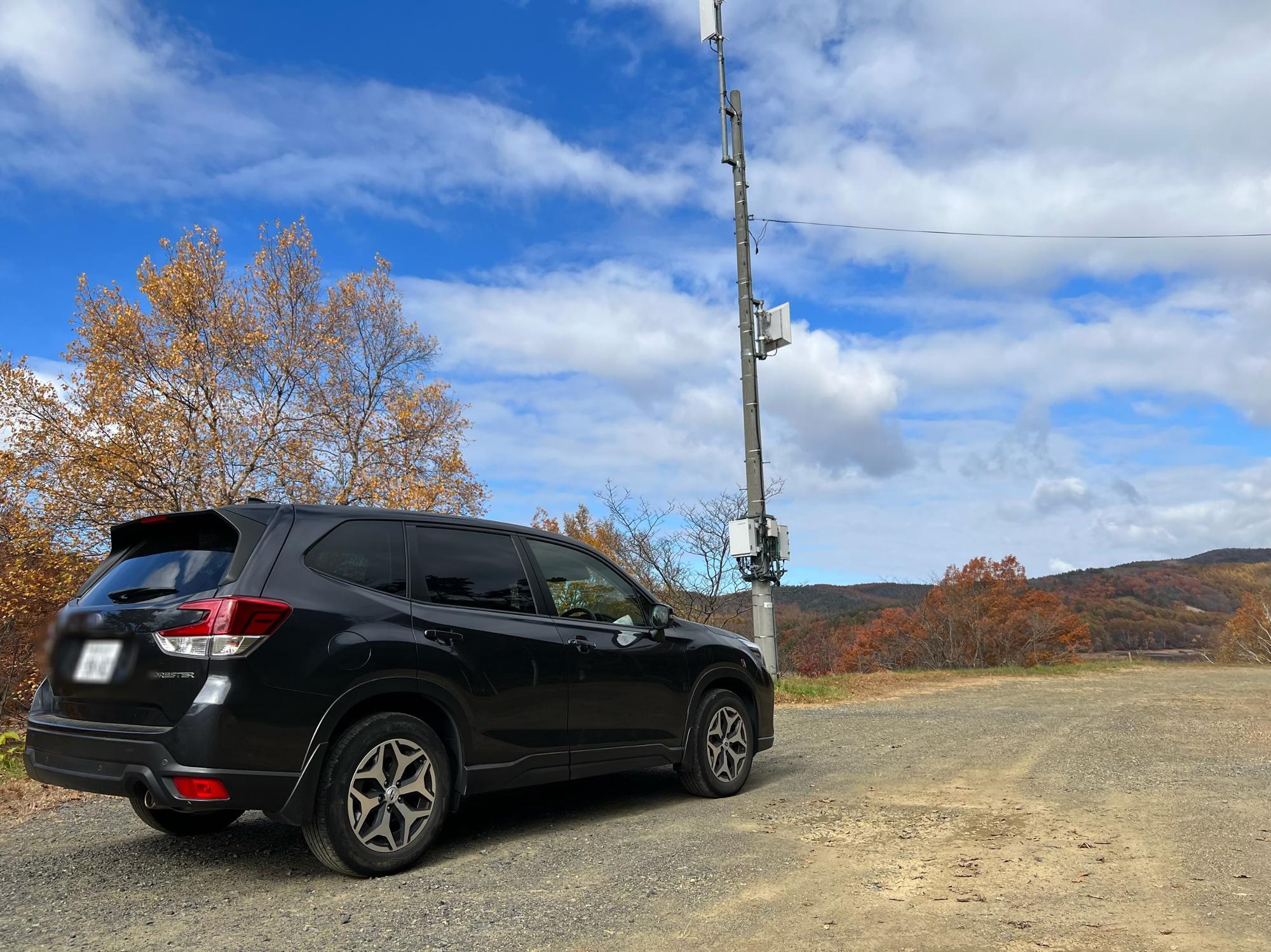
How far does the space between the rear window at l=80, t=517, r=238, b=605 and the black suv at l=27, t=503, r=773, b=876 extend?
11 mm

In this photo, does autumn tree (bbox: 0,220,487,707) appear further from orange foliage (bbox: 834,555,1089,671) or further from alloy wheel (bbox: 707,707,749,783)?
orange foliage (bbox: 834,555,1089,671)

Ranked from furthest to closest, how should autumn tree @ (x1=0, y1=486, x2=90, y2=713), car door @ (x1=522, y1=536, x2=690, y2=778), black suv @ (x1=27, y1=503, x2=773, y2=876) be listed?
1. autumn tree @ (x1=0, y1=486, x2=90, y2=713)
2. car door @ (x1=522, y1=536, x2=690, y2=778)
3. black suv @ (x1=27, y1=503, x2=773, y2=876)

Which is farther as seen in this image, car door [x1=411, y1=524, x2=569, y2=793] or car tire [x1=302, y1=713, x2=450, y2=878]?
car door [x1=411, y1=524, x2=569, y2=793]

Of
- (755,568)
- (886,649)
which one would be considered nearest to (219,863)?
(755,568)

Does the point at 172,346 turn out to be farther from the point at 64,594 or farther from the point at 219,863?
the point at 219,863

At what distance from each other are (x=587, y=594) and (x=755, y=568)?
816 centimetres

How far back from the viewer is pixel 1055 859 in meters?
4.54

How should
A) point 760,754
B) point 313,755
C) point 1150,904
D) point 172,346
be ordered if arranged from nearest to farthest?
1. point 1150,904
2. point 313,755
3. point 760,754
4. point 172,346

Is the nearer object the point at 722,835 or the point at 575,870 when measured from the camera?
the point at 575,870

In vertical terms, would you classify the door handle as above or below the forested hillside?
below

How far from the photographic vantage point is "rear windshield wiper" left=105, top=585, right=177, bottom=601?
430 centimetres

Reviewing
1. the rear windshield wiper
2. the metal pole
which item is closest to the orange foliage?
the metal pole

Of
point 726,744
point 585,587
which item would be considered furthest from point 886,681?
point 585,587

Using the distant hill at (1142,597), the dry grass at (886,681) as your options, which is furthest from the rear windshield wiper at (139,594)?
the distant hill at (1142,597)
